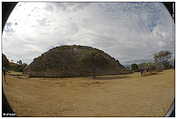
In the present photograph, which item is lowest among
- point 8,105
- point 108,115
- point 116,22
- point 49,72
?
point 108,115

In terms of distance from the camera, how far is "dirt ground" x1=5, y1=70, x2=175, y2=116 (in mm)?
2531

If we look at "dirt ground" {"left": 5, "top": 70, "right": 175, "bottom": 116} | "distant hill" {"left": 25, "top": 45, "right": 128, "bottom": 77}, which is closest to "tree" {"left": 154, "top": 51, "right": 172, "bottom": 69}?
"dirt ground" {"left": 5, "top": 70, "right": 175, "bottom": 116}

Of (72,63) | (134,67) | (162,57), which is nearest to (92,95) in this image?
(72,63)

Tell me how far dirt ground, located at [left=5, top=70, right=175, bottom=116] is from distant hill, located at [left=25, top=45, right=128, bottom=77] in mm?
52

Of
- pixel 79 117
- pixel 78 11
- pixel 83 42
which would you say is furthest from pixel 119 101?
pixel 78 11

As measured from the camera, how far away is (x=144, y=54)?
2.57 m

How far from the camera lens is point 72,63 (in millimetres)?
2551

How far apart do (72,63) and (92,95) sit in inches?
12.5

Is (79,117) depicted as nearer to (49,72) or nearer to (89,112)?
(89,112)

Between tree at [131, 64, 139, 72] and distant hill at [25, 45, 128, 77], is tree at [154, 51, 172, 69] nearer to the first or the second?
tree at [131, 64, 139, 72]

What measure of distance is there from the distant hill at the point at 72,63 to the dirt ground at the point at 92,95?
0.17 ft

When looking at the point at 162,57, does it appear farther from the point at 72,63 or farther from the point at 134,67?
the point at 72,63

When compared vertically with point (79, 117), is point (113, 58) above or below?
above

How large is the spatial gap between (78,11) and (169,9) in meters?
0.76
